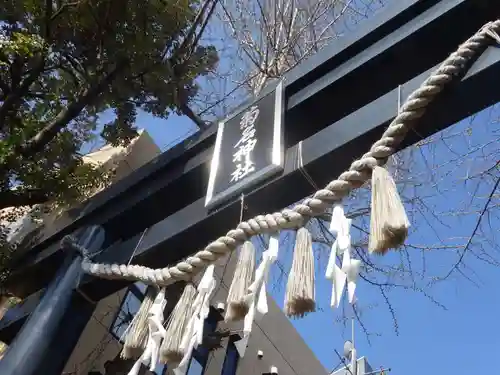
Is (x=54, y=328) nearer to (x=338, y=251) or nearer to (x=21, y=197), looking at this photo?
(x=21, y=197)

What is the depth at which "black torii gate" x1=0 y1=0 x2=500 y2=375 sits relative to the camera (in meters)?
2.09

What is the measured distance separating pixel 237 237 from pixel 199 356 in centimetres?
412

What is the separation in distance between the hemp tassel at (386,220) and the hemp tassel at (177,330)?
2.82 ft

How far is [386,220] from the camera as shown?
5.09 feet

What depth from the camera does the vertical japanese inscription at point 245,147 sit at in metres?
2.46

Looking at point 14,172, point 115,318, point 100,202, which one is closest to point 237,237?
point 100,202

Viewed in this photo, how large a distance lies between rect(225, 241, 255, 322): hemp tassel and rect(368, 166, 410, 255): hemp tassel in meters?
0.52

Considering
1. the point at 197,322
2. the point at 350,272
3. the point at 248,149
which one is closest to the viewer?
the point at 350,272

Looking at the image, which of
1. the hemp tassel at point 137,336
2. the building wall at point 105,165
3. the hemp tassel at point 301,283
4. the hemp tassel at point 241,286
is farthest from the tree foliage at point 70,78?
the hemp tassel at point 301,283

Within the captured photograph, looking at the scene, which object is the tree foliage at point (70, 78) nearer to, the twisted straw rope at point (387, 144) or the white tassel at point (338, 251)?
the twisted straw rope at point (387, 144)

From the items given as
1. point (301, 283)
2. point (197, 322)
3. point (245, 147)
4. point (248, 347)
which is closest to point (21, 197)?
point (245, 147)

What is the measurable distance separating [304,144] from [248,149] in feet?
1.09

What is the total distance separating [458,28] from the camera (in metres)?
2.16

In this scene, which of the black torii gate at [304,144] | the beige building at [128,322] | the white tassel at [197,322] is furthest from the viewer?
the beige building at [128,322]
